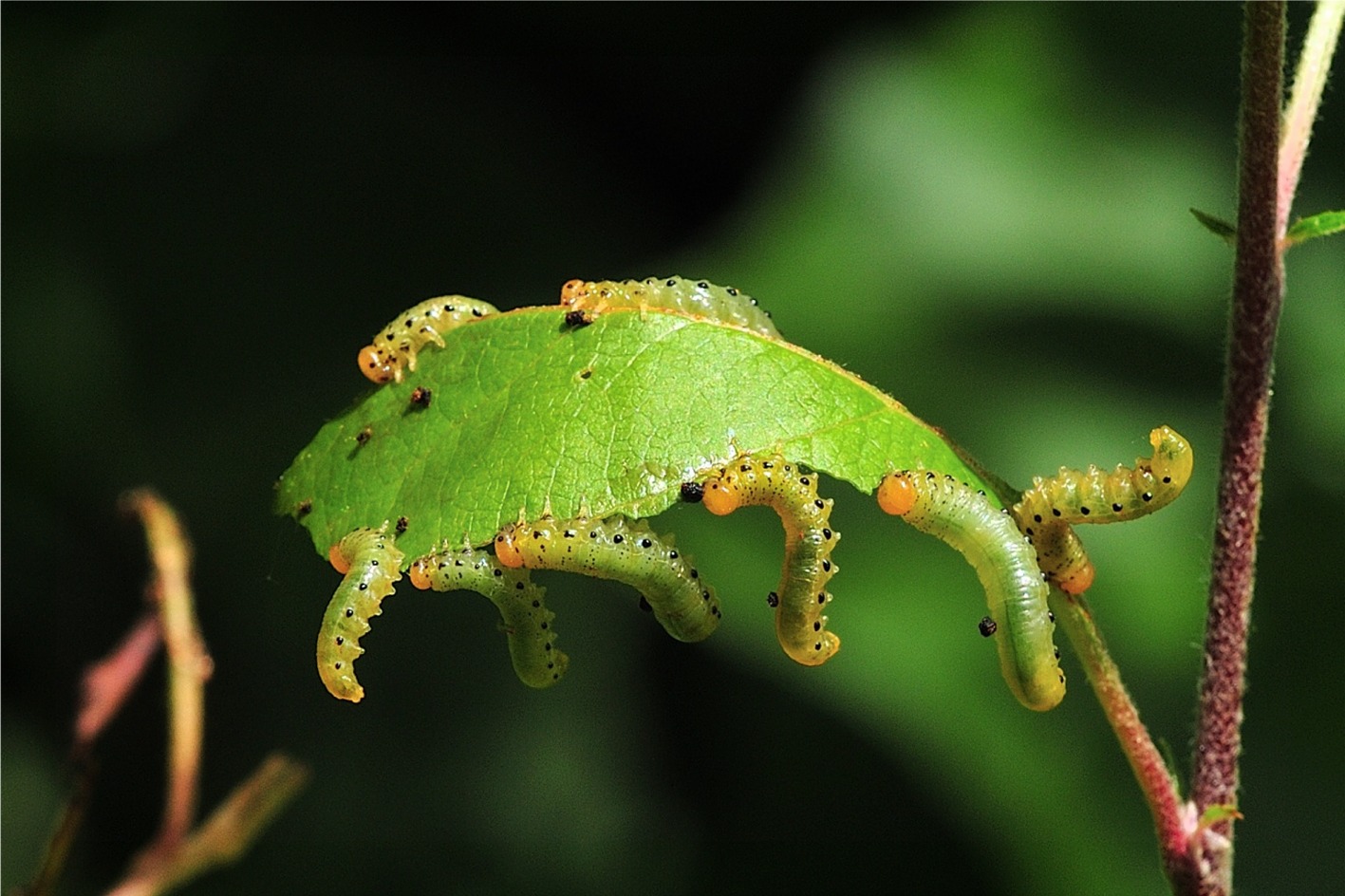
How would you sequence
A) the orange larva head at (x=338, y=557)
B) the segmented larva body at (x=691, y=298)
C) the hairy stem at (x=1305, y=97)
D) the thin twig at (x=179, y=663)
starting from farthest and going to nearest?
the thin twig at (x=179, y=663), the segmented larva body at (x=691, y=298), the orange larva head at (x=338, y=557), the hairy stem at (x=1305, y=97)

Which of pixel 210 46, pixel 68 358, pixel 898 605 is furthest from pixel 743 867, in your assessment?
pixel 210 46

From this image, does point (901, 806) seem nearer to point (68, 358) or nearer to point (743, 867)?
point (743, 867)

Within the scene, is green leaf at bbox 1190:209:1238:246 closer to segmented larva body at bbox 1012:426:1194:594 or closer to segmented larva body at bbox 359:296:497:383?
segmented larva body at bbox 1012:426:1194:594

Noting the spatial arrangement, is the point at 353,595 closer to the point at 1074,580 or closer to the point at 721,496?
the point at 721,496

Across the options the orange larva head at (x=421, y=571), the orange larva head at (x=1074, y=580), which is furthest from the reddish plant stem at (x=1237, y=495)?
the orange larva head at (x=421, y=571)

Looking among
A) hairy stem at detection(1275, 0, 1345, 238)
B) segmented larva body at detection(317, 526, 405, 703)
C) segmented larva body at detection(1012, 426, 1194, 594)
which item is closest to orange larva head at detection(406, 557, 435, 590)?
segmented larva body at detection(317, 526, 405, 703)

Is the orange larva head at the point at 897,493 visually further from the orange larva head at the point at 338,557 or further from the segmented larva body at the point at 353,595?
the orange larva head at the point at 338,557

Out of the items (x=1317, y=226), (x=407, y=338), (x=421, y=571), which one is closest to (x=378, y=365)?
(x=407, y=338)
